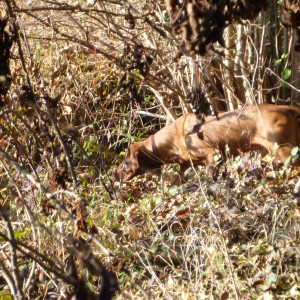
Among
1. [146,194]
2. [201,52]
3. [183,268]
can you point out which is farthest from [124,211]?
[201,52]

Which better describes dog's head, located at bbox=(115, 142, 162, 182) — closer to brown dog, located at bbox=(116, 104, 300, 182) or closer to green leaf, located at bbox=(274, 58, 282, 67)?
brown dog, located at bbox=(116, 104, 300, 182)

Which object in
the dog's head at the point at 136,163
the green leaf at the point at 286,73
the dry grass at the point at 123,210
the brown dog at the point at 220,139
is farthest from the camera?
the dog's head at the point at 136,163

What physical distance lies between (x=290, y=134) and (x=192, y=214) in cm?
261

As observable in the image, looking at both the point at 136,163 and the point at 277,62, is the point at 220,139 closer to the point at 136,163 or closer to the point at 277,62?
the point at 136,163

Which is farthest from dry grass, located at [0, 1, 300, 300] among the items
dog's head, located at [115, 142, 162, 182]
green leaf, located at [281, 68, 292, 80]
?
green leaf, located at [281, 68, 292, 80]

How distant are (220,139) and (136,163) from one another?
913 millimetres

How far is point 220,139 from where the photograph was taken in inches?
309

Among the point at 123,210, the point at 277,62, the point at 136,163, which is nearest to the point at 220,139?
the point at 136,163

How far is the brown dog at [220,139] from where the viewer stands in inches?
296

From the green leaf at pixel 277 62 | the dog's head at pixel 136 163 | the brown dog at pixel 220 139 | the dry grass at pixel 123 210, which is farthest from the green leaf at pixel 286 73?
the dog's head at pixel 136 163

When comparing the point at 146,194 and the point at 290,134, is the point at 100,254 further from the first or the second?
the point at 290,134

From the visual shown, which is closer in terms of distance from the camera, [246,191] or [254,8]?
[254,8]

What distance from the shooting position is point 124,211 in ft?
20.1

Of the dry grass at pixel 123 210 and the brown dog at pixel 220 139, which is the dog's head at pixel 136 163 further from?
the dry grass at pixel 123 210
